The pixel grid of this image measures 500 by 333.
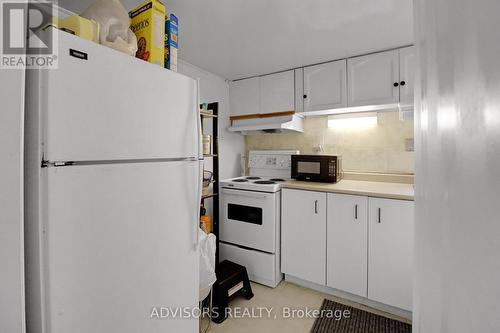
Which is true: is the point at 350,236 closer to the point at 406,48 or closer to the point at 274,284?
the point at 274,284

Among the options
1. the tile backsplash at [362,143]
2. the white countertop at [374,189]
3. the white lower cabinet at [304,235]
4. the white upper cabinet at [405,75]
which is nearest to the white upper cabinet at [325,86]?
the tile backsplash at [362,143]

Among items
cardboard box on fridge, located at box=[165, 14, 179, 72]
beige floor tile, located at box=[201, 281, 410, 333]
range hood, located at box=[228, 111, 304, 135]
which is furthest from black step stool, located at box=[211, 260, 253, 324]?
cardboard box on fridge, located at box=[165, 14, 179, 72]

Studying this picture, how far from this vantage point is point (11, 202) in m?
0.63

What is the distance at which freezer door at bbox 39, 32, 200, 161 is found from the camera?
29.2 inches

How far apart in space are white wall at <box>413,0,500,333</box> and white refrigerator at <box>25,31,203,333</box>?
3.13 feet

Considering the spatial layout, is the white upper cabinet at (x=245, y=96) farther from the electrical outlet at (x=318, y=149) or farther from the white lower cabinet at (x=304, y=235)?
the white lower cabinet at (x=304, y=235)

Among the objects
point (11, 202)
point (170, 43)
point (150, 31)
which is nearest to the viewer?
point (11, 202)

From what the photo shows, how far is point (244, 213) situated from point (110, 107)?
164 cm

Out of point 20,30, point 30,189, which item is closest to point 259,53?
point 20,30

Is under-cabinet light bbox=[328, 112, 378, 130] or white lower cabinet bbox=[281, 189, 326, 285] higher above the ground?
under-cabinet light bbox=[328, 112, 378, 130]

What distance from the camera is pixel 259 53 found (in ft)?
6.62

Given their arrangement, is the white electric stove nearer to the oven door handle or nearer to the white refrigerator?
the oven door handle

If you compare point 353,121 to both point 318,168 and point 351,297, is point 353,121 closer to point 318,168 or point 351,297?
point 318,168

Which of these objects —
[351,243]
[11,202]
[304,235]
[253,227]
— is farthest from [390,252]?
[11,202]
